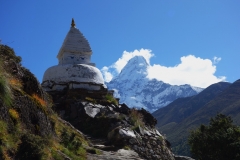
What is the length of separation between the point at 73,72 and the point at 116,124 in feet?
32.3

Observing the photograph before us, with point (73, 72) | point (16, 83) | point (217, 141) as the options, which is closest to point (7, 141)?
point (16, 83)

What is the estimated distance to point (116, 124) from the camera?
19.2m

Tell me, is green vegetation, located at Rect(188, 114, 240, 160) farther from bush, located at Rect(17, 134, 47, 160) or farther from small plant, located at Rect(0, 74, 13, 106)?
small plant, located at Rect(0, 74, 13, 106)

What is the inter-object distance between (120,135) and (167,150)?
462cm

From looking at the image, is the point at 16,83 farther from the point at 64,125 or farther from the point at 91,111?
the point at 91,111

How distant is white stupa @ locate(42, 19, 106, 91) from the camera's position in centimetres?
2694

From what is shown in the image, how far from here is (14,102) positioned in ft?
30.1

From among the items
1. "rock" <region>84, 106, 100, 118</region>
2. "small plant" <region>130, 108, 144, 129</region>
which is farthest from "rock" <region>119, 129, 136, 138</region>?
"rock" <region>84, 106, 100, 118</region>

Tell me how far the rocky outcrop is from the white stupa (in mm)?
2508

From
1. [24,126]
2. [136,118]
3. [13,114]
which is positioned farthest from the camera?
[136,118]

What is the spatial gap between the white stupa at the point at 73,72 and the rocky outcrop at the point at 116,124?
251 centimetres

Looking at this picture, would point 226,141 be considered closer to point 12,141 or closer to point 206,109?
point 12,141

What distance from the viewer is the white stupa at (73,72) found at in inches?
1061

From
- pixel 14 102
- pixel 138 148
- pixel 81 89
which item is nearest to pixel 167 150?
pixel 138 148
